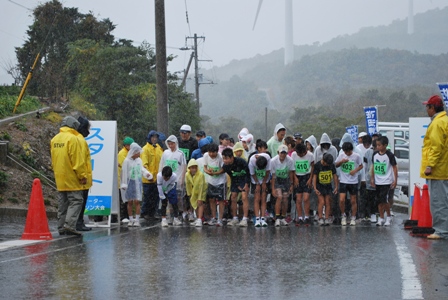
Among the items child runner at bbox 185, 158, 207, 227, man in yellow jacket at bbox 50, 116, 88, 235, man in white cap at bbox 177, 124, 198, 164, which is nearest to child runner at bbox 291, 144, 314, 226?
child runner at bbox 185, 158, 207, 227

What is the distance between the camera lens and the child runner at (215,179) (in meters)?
15.7

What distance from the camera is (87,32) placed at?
42.6 m

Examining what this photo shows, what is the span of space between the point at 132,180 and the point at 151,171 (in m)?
1.25

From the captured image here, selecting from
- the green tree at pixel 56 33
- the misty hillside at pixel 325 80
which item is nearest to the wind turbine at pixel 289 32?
the misty hillside at pixel 325 80

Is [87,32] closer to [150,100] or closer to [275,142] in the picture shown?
[150,100]

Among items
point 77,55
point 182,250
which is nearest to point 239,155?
point 182,250

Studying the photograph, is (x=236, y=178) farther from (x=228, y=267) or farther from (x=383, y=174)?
(x=228, y=267)

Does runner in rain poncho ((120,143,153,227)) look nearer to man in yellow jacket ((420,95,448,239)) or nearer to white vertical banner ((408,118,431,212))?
white vertical banner ((408,118,431,212))

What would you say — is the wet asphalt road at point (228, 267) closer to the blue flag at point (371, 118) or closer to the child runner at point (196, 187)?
the child runner at point (196, 187)

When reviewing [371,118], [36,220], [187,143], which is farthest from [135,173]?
[371,118]

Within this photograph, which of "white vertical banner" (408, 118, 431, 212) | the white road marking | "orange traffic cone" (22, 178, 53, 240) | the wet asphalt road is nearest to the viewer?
the white road marking

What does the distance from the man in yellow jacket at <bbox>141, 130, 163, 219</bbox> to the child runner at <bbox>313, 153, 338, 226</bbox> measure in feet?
11.4

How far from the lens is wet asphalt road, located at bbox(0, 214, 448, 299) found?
7.65 metres

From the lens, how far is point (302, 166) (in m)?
16.2
